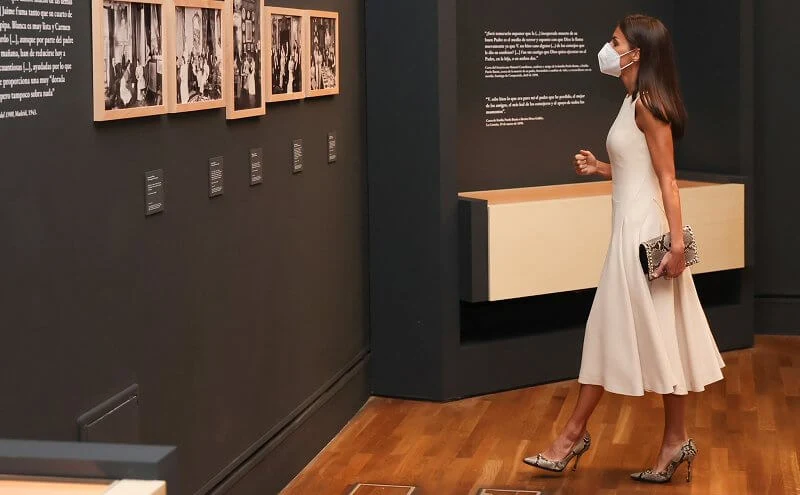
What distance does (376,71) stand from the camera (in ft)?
21.9

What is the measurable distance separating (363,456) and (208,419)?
143 cm

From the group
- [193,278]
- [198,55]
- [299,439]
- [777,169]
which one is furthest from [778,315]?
[198,55]

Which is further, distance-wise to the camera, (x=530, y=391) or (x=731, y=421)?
(x=530, y=391)

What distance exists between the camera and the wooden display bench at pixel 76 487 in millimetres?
1766

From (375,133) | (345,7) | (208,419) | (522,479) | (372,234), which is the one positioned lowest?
(522,479)

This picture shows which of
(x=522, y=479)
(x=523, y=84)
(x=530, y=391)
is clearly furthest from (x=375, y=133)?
(x=522, y=479)

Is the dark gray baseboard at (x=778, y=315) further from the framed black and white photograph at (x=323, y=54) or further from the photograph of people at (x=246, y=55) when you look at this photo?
the photograph of people at (x=246, y=55)

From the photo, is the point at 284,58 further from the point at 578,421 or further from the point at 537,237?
the point at 537,237

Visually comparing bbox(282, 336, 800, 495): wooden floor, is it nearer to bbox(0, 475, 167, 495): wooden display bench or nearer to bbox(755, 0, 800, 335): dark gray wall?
bbox(755, 0, 800, 335): dark gray wall

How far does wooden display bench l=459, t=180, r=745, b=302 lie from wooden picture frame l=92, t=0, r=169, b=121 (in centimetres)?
302

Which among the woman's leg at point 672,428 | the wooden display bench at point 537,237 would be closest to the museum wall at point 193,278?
the wooden display bench at point 537,237

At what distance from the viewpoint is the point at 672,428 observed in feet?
17.1

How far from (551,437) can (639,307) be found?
1.15 meters

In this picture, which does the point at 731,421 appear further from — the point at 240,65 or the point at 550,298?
the point at 240,65
